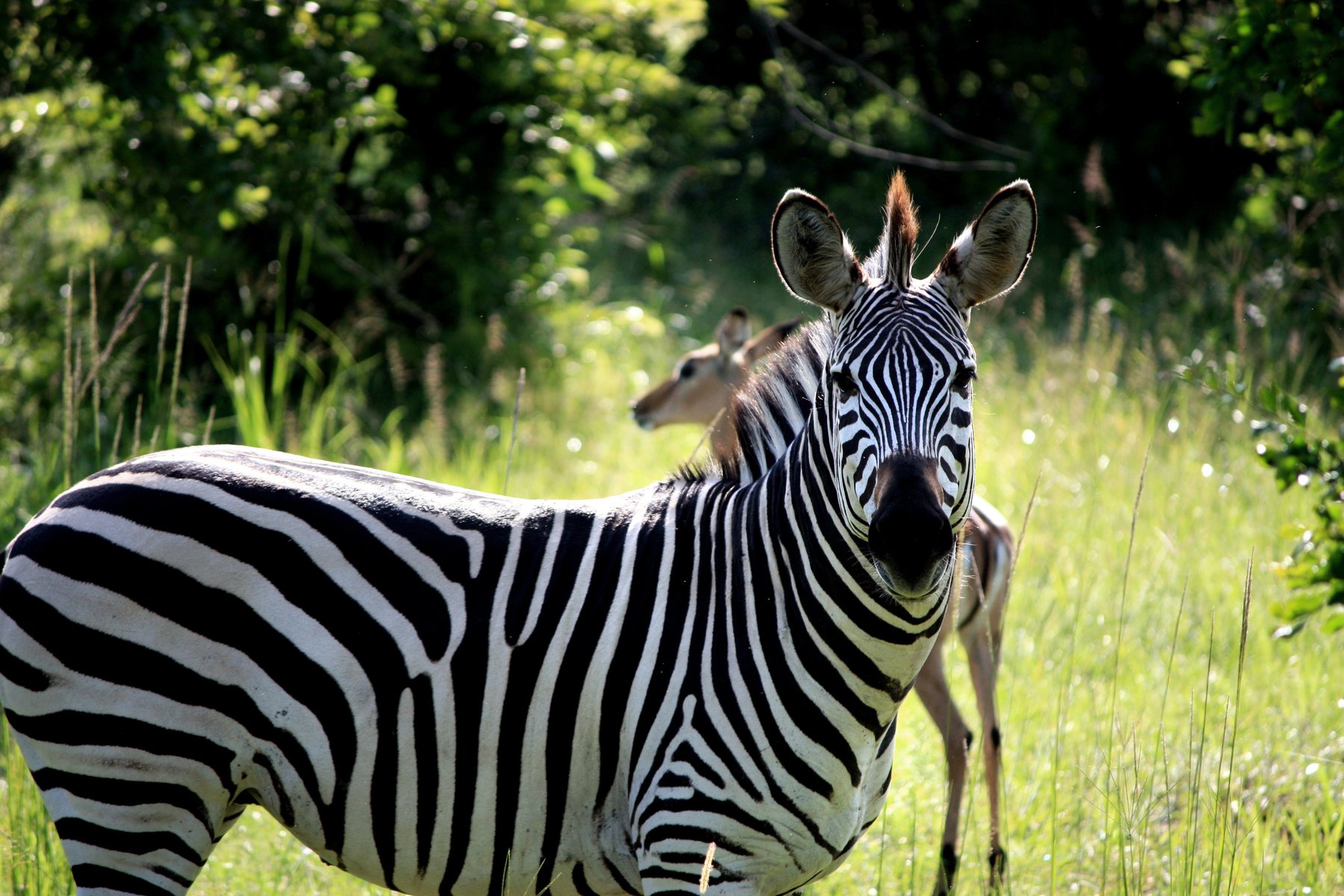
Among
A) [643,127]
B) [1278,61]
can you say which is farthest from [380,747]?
[643,127]

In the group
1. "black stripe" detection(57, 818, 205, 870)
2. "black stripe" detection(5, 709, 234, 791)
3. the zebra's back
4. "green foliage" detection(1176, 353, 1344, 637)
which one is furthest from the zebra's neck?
"green foliage" detection(1176, 353, 1344, 637)

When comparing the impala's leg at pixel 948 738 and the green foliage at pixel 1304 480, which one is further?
the impala's leg at pixel 948 738

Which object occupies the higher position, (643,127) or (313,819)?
(643,127)

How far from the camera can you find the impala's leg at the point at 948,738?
4.02 meters

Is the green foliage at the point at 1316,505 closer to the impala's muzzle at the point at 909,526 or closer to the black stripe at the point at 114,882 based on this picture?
the impala's muzzle at the point at 909,526

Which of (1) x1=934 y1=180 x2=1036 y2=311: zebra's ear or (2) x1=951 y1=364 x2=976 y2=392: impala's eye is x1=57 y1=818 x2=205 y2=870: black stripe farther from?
(1) x1=934 y1=180 x2=1036 y2=311: zebra's ear

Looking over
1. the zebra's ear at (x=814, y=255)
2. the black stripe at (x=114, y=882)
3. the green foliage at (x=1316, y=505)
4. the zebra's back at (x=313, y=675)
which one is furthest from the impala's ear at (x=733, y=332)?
the black stripe at (x=114, y=882)

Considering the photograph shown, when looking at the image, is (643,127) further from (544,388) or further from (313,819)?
(313,819)

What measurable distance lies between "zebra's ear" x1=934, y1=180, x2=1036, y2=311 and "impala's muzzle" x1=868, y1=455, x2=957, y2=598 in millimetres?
559

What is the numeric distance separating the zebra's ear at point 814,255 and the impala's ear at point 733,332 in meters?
4.06

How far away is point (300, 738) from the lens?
7.94 feet

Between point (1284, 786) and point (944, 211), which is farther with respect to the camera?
point (944, 211)

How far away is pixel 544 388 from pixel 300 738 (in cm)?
678

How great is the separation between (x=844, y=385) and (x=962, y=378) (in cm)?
25
